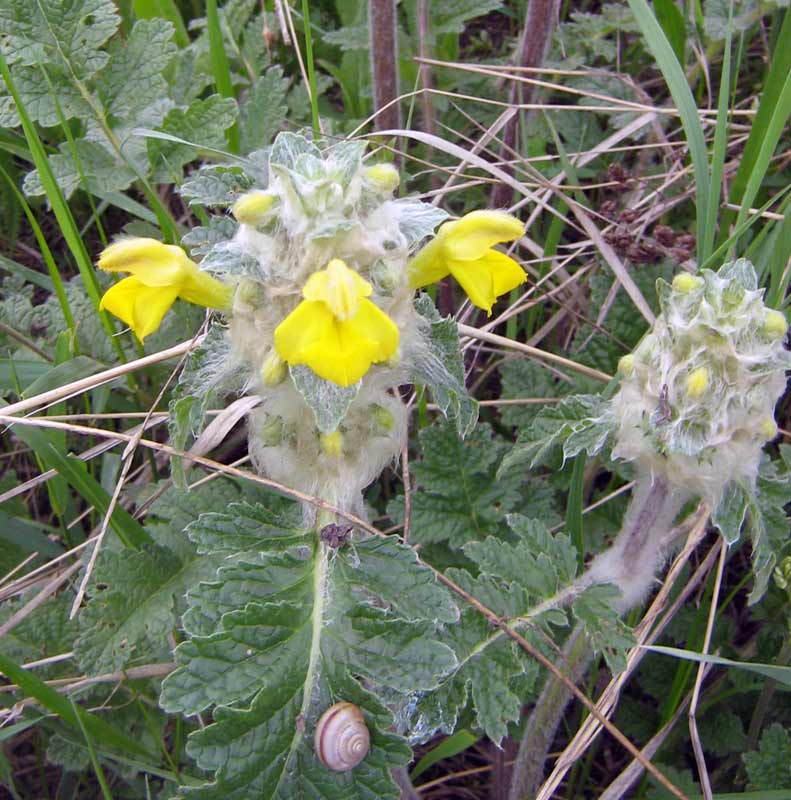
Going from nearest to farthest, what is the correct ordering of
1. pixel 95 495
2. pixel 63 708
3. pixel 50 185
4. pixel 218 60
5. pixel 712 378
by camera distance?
1. pixel 712 378
2. pixel 63 708
3. pixel 95 495
4. pixel 50 185
5. pixel 218 60

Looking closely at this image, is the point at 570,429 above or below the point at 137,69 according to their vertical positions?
below

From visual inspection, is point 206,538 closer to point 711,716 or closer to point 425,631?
point 425,631

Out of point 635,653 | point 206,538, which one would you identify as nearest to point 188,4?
point 206,538

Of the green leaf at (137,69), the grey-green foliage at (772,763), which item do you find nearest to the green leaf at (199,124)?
the green leaf at (137,69)

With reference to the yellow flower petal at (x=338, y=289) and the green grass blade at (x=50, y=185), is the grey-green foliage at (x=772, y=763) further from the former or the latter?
the green grass blade at (x=50, y=185)

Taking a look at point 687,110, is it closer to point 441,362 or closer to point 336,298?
point 441,362

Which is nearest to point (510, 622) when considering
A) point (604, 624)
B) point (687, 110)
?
point (604, 624)
